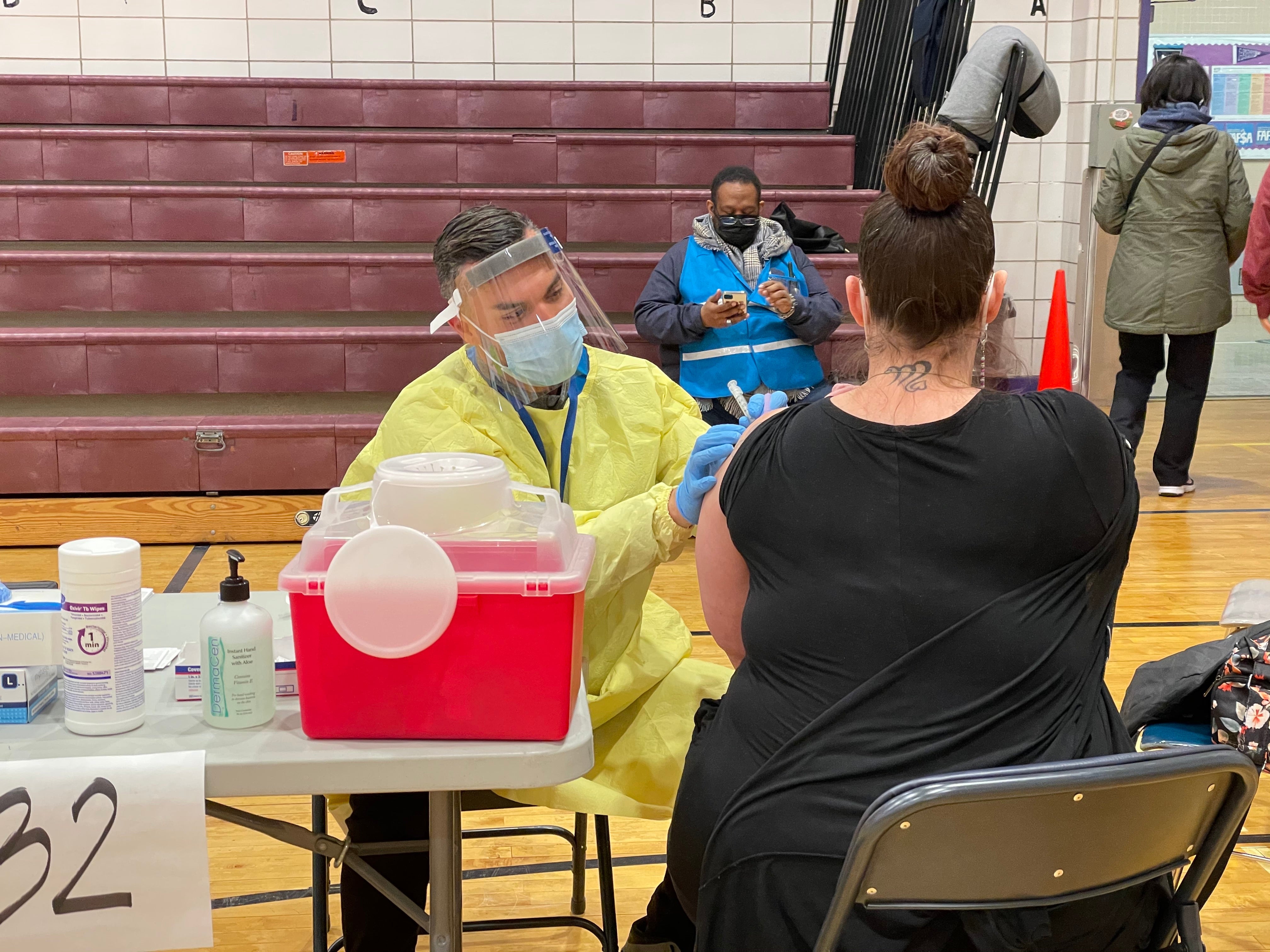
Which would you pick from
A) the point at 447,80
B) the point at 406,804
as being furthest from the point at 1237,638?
the point at 447,80

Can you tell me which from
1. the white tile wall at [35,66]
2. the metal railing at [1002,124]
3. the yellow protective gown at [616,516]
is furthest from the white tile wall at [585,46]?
the yellow protective gown at [616,516]

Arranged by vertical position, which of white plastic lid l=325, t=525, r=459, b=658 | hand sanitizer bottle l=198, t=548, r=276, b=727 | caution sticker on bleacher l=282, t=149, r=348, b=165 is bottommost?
hand sanitizer bottle l=198, t=548, r=276, b=727

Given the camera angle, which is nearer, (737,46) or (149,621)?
(149,621)

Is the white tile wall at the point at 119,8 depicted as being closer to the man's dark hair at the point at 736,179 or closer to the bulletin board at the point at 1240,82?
the man's dark hair at the point at 736,179

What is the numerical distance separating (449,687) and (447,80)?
5065mm

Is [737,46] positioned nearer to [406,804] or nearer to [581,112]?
[581,112]

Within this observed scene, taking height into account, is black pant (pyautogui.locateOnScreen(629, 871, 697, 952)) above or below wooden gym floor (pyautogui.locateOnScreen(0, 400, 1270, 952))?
above

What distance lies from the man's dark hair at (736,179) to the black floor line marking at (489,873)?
233cm

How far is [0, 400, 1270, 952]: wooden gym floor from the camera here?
6.69 ft

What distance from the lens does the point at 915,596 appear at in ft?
3.75

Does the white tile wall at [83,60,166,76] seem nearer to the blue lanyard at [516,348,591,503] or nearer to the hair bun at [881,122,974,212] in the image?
the blue lanyard at [516,348,591,503]

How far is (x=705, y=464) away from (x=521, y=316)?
455 millimetres

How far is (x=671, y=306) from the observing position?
393cm

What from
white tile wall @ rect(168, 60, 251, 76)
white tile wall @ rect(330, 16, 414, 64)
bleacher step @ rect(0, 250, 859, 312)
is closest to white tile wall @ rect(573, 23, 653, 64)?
white tile wall @ rect(330, 16, 414, 64)
